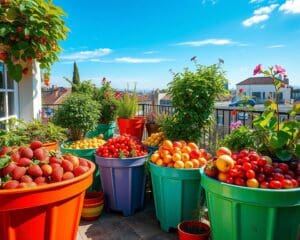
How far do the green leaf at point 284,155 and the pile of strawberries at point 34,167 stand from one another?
1466mm

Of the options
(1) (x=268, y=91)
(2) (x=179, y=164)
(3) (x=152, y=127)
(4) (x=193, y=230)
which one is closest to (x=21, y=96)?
(3) (x=152, y=127)

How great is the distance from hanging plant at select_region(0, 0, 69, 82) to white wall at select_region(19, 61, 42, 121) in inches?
38.6

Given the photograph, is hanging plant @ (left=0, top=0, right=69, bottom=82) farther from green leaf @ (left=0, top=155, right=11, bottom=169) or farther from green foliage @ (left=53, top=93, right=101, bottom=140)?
green foliage @ (left=53, top=93, right=101, bottom=140)

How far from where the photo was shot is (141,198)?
9.56 ft

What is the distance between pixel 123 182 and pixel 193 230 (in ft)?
2.79

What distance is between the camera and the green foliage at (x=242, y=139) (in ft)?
8.32

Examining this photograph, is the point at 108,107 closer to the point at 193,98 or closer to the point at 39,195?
the point at 193,98

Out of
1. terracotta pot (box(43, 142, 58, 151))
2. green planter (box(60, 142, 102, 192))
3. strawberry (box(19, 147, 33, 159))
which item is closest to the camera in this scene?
strawberry (box(19, 147, 33, 159))

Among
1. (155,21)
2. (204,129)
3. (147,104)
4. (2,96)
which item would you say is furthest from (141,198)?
(155,21)

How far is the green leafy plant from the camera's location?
2092 millimetres

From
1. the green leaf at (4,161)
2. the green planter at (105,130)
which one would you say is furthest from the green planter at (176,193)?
the green planter at (105,130)

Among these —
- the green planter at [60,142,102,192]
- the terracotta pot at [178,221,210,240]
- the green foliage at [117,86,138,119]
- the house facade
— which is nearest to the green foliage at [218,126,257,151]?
the terracotta pot at [178,221,210,240]

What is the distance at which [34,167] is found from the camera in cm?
158

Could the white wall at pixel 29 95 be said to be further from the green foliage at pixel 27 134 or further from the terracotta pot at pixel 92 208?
the terracotta pot at pixel 92 208
